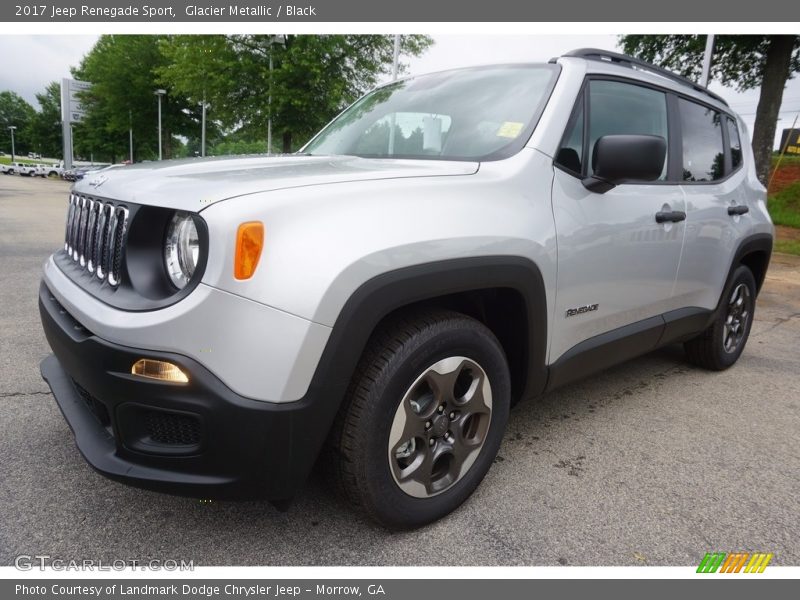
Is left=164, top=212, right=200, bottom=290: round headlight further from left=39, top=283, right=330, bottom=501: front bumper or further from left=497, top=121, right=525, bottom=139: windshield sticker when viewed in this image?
left=497, top=121, right=525, bottom=139: windshield sticker

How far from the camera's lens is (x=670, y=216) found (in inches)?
115

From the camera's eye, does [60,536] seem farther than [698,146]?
No

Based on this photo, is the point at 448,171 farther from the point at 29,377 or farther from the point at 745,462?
the point at 29,377

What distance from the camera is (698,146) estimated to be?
3.46 m

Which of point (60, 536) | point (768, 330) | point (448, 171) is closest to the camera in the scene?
point (60, 536)

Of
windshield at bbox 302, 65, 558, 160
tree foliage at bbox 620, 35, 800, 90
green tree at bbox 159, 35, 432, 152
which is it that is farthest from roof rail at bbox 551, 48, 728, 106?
green tree at bbox 159, 35, 432, 152

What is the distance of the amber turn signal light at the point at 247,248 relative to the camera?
1563 mm

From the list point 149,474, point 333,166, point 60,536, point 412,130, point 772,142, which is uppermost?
point 772,142

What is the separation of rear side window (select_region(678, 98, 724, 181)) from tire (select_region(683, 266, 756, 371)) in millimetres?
782

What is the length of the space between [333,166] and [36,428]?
6.36 ft

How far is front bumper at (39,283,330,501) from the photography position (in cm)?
160

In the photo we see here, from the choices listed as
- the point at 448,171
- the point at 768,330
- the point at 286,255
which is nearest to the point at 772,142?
the point at 768,330

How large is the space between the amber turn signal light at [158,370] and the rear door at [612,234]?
4.87ft

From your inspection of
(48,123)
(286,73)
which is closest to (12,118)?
(48,123)
